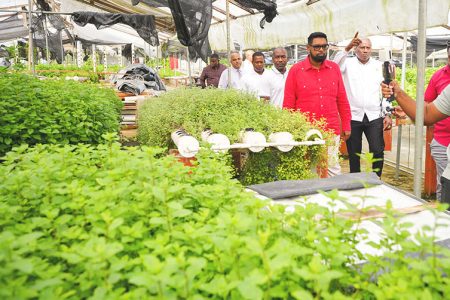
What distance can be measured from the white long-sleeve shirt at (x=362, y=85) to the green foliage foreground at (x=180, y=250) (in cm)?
466

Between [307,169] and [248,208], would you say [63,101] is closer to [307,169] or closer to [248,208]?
[307,169]

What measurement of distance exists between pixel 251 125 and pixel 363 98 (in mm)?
2537

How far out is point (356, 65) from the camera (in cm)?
620

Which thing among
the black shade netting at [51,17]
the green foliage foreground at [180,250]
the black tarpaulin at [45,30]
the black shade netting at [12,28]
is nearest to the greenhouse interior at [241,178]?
the green foliage foreground at [180,250]

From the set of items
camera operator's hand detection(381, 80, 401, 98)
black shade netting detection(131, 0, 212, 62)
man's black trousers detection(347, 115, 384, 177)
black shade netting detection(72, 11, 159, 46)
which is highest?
black shade netting detection(72, 11, 159, 46)

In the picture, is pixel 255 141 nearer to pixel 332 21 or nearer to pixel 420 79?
pixel 420 79

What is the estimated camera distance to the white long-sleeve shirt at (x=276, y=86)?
7.09 metres

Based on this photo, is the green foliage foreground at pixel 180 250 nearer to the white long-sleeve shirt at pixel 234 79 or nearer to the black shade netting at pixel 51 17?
the white long-sleeve shirt at pixel 234 79

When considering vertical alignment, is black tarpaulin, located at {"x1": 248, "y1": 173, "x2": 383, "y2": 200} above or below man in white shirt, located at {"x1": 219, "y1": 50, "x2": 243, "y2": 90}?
below

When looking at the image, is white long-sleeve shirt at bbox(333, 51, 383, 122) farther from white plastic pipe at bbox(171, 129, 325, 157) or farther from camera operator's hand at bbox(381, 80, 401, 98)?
camera operator's hand at bbox(381, 80, 401, 98)

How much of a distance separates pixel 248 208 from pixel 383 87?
2.13 m

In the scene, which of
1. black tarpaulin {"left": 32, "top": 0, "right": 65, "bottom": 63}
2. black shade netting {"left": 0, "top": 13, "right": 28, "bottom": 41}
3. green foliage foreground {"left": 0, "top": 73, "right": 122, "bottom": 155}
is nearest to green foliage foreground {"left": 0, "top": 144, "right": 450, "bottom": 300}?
green foliage foreground {"left": 0, "top": 73, "right": 122, "bottom": 155}

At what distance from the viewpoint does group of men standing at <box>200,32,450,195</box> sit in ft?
16.9

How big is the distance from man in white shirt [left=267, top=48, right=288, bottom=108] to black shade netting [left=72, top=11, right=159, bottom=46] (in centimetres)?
420
